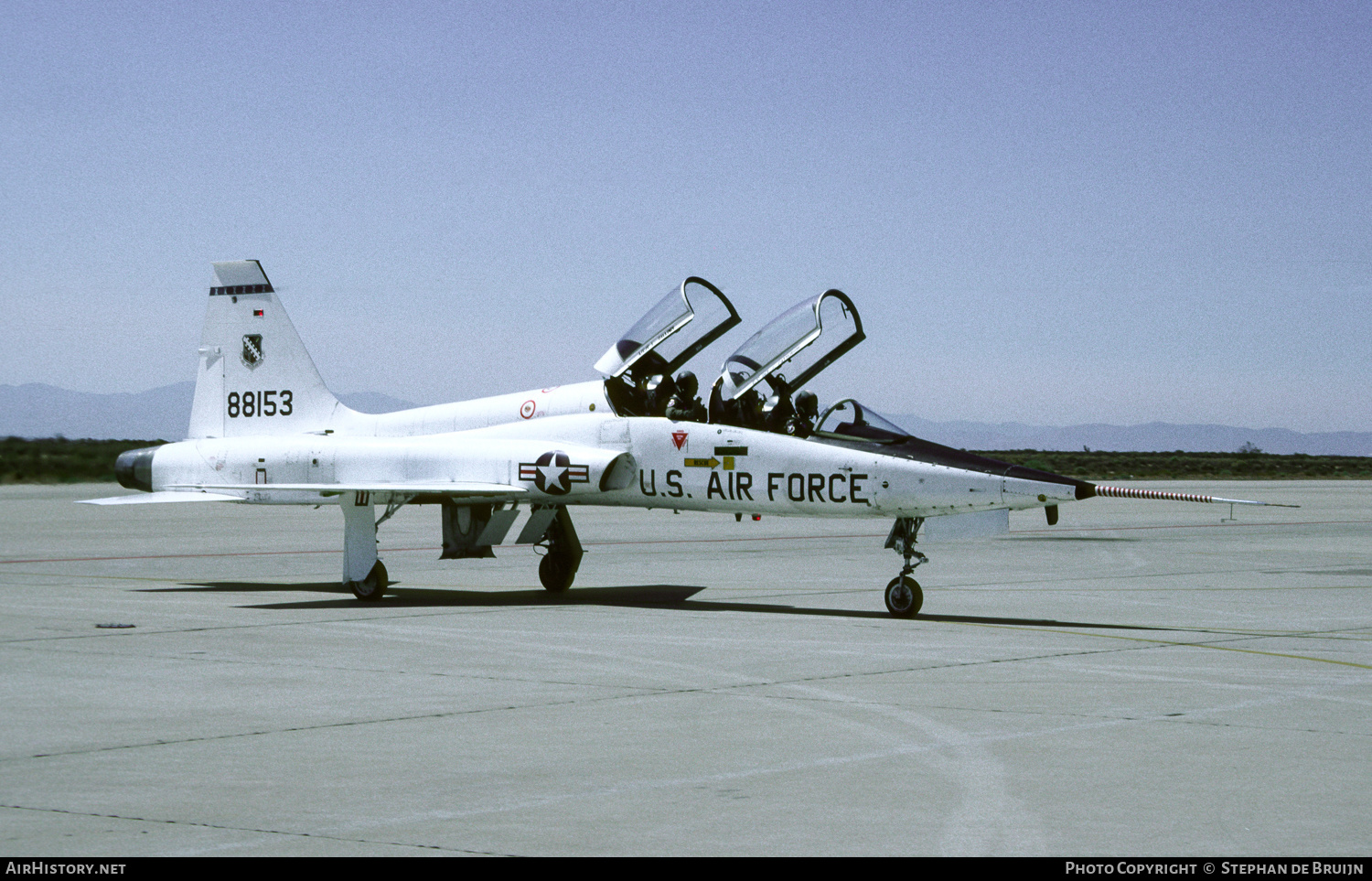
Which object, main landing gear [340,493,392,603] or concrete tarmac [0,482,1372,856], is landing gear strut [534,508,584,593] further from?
main landing gear [340,493,392,603]

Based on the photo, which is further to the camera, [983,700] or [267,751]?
[983,700]

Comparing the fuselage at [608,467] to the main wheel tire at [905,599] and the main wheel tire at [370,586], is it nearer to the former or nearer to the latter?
the main wheel tire at [905,599]

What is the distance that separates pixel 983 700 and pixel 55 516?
3326 cm

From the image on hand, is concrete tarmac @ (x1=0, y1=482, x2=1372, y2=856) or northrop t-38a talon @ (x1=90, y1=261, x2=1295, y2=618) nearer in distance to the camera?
concrete tarmac @ (x1=0, y1=482, x2=1372, y2=856)

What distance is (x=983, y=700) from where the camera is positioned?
32.2 feet

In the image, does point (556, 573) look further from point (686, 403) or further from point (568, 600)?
point (686, 403)

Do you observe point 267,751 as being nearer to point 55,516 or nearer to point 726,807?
point 726,807

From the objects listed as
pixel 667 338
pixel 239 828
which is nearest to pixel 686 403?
Answer: pixel 667 338

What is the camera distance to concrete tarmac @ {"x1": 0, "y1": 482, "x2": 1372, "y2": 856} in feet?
20.4

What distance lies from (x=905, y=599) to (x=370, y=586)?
6456mm

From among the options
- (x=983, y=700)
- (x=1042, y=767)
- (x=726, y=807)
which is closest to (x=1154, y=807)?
(x=1042, y=767)

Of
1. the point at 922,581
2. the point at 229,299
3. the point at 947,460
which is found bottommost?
the point at 922,581

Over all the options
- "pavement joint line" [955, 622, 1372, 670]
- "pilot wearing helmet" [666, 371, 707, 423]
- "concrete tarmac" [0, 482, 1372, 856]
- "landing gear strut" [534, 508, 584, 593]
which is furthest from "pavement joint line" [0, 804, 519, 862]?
"landing gear strut" [534, 508, 584, 593]

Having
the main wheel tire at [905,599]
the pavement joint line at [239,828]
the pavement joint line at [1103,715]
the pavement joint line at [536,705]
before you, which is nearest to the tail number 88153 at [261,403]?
the main wheel tire at [905,599]
